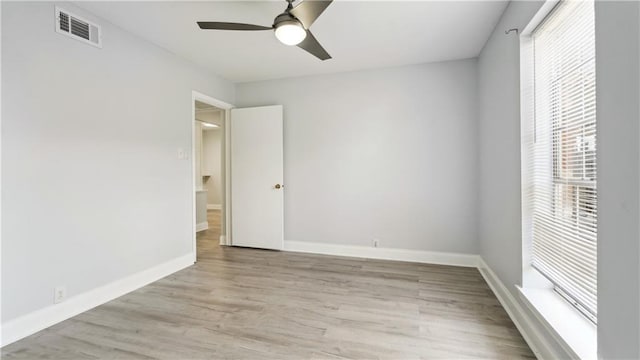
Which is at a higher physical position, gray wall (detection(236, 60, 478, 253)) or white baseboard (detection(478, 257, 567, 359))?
gray wall (detection(236, 60, 478, 253))

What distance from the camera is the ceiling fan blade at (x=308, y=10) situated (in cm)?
171

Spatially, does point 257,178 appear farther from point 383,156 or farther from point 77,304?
point 77,304

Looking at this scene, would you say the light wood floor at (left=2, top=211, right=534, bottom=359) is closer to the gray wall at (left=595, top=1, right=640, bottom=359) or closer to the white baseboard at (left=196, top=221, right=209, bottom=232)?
the gray wall at (left=595, top=1, right=640, bottom=359)

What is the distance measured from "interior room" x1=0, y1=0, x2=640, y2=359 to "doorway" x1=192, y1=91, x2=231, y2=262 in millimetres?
183

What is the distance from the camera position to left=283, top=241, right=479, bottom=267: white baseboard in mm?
3338

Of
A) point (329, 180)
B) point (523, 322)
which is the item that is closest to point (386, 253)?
point (329, 180)

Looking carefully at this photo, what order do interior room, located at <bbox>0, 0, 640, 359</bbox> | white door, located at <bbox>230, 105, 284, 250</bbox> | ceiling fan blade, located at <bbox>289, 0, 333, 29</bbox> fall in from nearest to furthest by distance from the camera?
interior room, located at <bbox>0, 0, 640, 359</bbox>, ceiling fan blade, located at <bbox>289, 0, 333, 29</bbox>, white door, located at <bbox>230, 105, 284, 250</bbox>

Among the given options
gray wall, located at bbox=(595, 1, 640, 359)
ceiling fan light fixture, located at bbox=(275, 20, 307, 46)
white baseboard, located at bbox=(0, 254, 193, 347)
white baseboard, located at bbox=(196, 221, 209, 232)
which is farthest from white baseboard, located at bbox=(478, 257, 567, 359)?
white baseboard, located at bbox=(196, 221, 209, 232)

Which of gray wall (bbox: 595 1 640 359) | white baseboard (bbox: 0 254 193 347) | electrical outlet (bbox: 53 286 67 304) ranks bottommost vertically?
white baseboard (bbox: 0 254 193 347)

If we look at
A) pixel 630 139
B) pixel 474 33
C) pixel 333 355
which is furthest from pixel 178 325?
pixel 474 33

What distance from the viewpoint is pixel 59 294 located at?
6.97ft

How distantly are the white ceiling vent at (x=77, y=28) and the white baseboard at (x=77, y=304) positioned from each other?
86.2 inches

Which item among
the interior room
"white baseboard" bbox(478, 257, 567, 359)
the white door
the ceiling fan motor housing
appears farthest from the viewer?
the white door

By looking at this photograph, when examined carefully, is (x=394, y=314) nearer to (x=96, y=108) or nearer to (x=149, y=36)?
(x=96, y=108)
